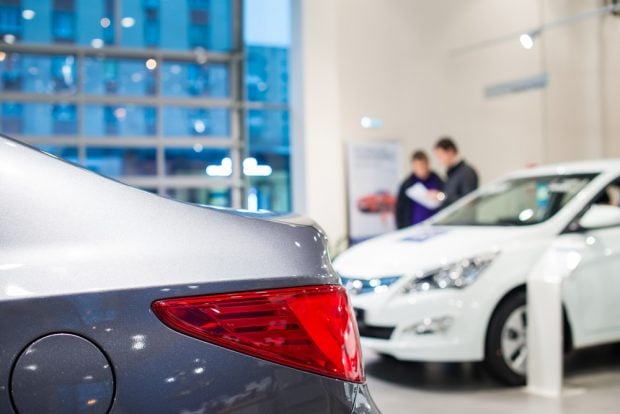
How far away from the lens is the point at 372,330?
4.43 meters

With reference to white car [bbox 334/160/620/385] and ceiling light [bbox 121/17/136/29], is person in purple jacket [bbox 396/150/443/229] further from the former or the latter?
ceiling light [bbox 121/17/136/29]

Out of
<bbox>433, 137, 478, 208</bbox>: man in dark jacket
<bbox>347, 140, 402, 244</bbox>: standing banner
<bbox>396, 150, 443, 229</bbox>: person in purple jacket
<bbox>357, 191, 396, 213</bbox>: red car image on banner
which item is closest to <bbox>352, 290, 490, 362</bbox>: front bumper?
<bbox>433, 137, 478, 208</bbox>: man in dark jacket

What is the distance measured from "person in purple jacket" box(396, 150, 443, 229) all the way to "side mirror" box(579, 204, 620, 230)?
3.14 metres

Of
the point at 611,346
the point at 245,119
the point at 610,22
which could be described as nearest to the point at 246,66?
the point at 245,119

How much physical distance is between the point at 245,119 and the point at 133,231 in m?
9.30

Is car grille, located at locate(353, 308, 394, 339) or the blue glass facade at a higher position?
the blue glass facade

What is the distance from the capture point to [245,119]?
10445mm

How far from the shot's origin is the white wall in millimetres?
9703

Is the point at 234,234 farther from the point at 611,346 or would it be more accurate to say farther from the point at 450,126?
the point at 450,126

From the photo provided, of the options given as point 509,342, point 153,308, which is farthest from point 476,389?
point 153,308

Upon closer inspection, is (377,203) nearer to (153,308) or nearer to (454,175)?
(454,175)

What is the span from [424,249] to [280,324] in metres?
3.50

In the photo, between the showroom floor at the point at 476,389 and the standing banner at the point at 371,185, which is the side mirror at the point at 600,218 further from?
the standing banner at the point at 371,185

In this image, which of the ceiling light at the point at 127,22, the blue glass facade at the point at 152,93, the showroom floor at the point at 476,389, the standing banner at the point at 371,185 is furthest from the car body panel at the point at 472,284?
the ceiling light at the point at 127,22
